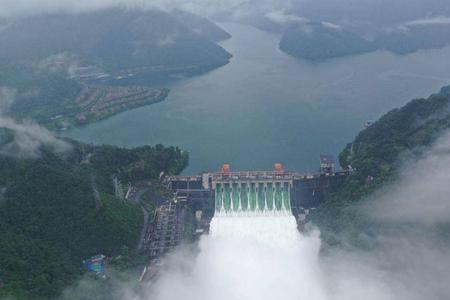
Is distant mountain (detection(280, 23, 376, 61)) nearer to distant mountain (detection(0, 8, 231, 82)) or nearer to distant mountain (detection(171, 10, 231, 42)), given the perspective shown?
distant mountain (detection(0, 8, 231, 82))

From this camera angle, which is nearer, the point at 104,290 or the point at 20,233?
the point at 104,290

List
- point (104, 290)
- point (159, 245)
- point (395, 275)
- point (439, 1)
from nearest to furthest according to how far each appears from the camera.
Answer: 1. point (395, 275)
2. point (104, 290)
3. point (159, 245)
4. point (439, 1)

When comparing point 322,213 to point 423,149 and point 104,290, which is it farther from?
point 104,290

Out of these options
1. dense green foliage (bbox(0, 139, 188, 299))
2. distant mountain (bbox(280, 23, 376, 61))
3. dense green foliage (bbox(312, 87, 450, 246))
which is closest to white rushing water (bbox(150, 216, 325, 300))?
dense green foliage (bbox(312, 87, 450, 246))

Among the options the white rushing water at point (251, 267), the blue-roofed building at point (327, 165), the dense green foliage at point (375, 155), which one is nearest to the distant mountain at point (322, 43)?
the dense green foliage at point (375, 155)

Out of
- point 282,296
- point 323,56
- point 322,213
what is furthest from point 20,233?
point 323,56
